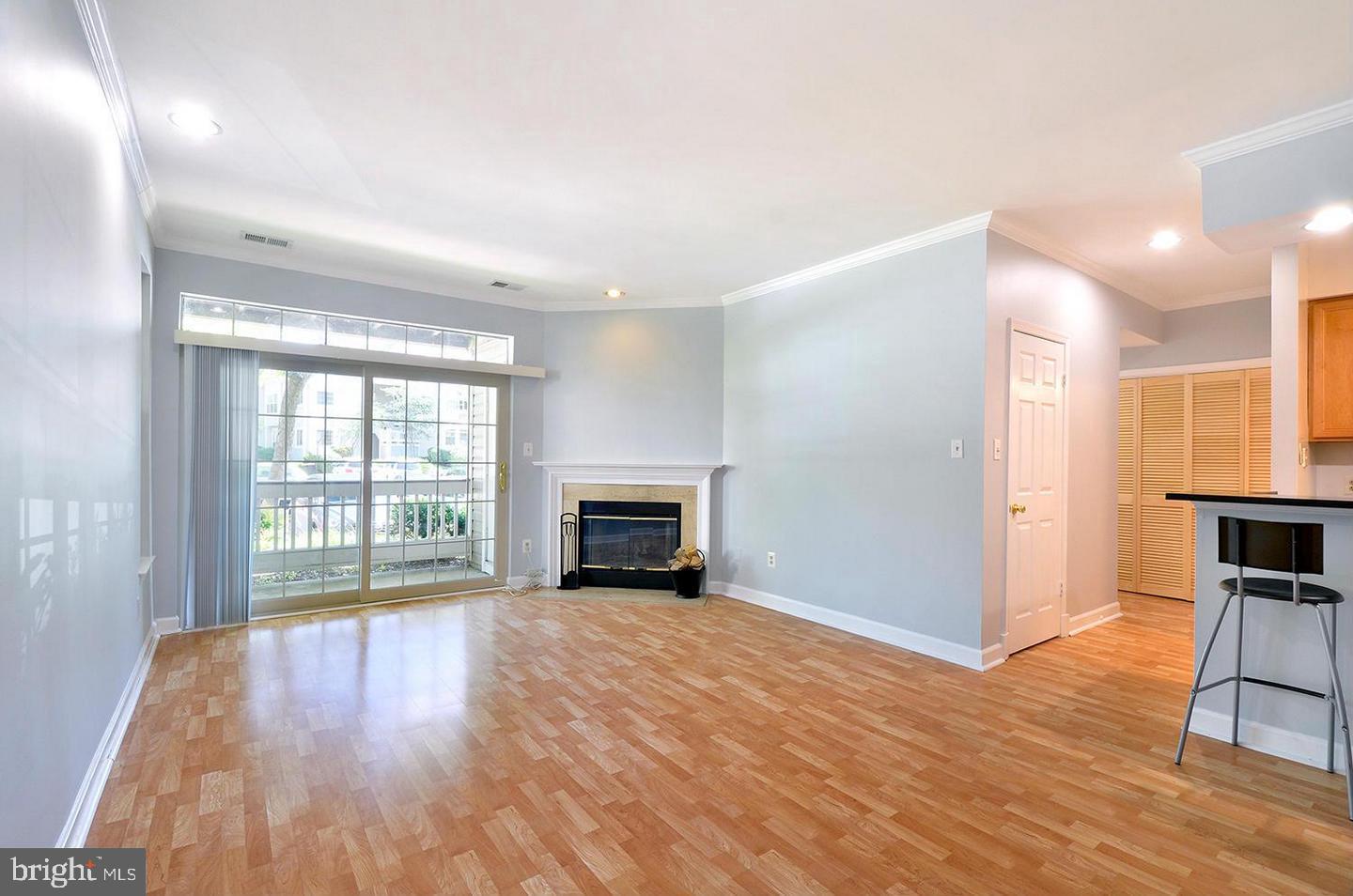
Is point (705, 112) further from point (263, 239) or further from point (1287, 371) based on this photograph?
point (263, 239)

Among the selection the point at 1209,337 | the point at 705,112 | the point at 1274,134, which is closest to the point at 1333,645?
the point at 1274,134

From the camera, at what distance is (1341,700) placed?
229cm

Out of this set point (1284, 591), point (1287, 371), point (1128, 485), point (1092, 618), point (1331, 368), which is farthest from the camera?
point (1128, 485)

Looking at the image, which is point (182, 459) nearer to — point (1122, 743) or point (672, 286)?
point (672, 286)

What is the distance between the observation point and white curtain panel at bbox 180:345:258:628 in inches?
164

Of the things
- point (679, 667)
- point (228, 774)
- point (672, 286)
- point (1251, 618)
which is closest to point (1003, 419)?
point (1251, 618)

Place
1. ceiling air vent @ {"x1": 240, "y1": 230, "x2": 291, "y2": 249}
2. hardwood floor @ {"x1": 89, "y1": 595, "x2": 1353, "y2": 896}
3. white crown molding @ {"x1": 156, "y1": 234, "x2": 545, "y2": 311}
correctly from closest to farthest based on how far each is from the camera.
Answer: hardwood floor @ {"x1": 89, "y1": 595, "x2": 1353, "y2": 896} → ceiling air vent @ {"x1": 240, "y1": 230, "x2": 291, "y2": 249} → white crown molding @ {"x1": 156, "y1": 234, "x2": 545, "y2": 311}

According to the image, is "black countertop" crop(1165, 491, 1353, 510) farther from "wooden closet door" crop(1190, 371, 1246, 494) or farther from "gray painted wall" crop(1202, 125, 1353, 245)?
"wooden closet door" crop(1190, 371, 1246, 494)

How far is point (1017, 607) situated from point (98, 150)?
5236 millimetres

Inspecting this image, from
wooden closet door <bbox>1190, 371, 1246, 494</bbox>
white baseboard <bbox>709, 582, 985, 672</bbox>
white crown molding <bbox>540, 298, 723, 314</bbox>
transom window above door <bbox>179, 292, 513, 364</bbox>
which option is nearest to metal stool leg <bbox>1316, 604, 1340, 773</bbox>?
white baseboard <bbox>709, 582, 985, 672</bbox>

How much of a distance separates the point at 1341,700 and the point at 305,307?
6279mm

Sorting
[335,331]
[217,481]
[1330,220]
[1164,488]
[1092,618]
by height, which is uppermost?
[1330,220]

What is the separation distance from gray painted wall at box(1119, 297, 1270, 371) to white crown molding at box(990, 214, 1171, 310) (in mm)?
239

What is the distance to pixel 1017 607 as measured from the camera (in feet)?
12.9
